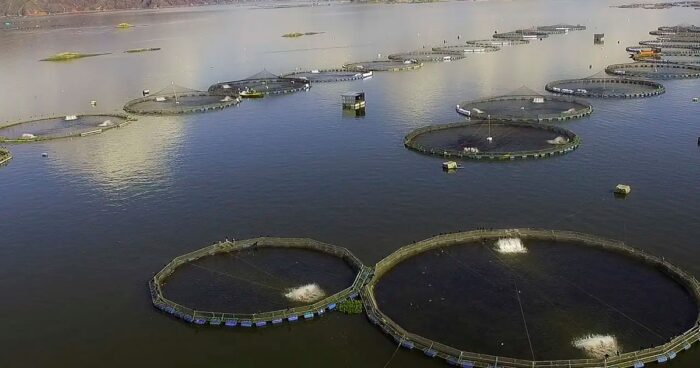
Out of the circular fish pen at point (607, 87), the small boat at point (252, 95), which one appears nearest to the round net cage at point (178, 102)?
the small boat at point (252, 95)

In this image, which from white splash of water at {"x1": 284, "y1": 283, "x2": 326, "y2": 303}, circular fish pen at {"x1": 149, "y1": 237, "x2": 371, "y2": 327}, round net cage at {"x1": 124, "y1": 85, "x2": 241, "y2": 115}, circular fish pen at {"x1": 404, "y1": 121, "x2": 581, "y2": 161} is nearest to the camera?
circular fish pen at {"x1": 149, "y1": 237, "x2": 371, "y2": 327}

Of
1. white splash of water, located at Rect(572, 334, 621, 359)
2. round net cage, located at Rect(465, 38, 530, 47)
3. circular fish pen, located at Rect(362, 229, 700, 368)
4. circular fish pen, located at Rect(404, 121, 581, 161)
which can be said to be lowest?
white splash of water, located at Rect(572, 334, 621, 359)

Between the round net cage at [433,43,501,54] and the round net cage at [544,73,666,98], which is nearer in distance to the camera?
the round net cage at [544,73,666,98]

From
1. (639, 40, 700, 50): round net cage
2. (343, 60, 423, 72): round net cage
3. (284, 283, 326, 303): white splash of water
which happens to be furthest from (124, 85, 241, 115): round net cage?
(639, 40, 700, 50): round net cage

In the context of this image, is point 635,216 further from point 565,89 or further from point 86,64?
point 86,64

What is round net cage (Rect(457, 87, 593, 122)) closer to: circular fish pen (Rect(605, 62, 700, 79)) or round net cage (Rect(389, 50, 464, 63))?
circular fish pen (Rect(605, 62, 700, 79))

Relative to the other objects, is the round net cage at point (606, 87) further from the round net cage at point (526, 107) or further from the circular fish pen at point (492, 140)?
the circular fish pen at point (492, 140)

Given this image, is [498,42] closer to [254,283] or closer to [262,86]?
[262,86]
